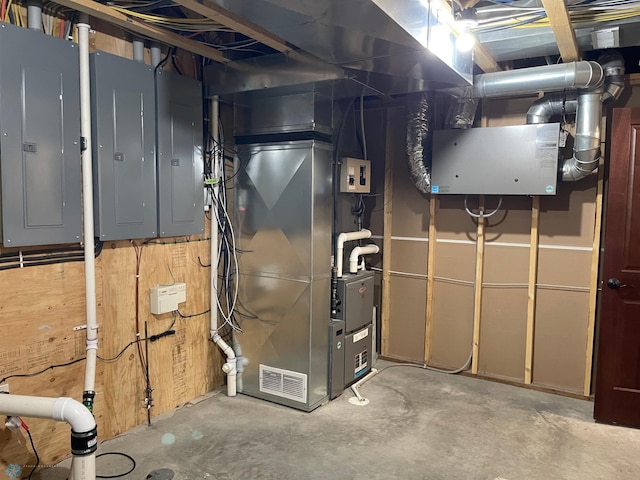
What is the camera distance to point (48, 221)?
2441 millimetres

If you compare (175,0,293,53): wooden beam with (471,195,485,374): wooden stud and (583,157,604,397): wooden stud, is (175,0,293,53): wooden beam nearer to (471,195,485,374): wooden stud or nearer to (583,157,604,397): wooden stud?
(471,195,485,374): wooden stud

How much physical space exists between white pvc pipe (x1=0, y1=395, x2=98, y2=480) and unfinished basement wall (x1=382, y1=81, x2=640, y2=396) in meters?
2.90

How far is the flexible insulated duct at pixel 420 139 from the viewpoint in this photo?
3812mm

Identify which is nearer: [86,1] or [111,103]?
[86,1]

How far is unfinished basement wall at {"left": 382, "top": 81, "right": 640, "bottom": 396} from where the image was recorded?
11.7ft

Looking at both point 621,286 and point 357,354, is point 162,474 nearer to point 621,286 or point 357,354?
point 357,354

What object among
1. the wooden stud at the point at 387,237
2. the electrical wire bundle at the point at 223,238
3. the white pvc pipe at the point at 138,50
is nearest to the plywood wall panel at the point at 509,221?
the wooden stud at the point at 387,237

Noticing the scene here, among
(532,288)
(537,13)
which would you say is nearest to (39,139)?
(537,13)

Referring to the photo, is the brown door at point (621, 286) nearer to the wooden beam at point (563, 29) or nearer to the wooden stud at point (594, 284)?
the wooden stud at point (594, 284)

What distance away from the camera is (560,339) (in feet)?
12.0

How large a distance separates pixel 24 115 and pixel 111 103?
0.50 meters

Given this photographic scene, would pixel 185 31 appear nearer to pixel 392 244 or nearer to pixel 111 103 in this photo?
pixel 111 103

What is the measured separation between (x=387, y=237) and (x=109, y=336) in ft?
8.18

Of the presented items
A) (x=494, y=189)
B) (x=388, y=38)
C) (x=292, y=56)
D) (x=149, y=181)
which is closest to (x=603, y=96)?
(x=494, y=189)
